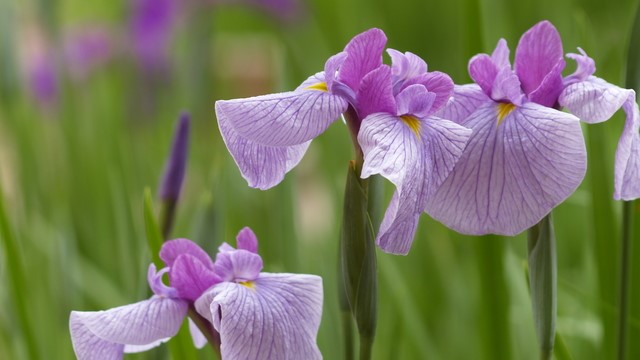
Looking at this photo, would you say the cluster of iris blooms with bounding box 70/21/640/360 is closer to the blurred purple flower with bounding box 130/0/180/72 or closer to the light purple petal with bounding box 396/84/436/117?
the light purple petal with bounding box 396/84/436/117

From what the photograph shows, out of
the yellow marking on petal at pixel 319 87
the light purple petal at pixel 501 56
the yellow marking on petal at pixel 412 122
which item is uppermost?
the light purple petal at pixel 501 56

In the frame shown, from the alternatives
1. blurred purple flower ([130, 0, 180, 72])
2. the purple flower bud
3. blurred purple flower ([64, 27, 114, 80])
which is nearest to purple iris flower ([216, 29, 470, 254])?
the purple flower bud

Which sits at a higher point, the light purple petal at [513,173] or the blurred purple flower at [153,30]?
the blurred purple flower at [153,30]

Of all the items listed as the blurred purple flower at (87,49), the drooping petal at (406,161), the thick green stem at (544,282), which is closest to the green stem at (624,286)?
the thick green stem at (544,282)

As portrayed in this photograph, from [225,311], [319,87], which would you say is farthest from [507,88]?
[225,311]

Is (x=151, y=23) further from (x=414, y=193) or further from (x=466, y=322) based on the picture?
(x=414, y=193)

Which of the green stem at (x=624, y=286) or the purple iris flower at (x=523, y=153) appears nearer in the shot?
the purple iris flower at (x=523, y=153)

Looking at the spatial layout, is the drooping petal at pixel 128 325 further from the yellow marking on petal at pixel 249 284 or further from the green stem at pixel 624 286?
the green stem at pixel 624 286
